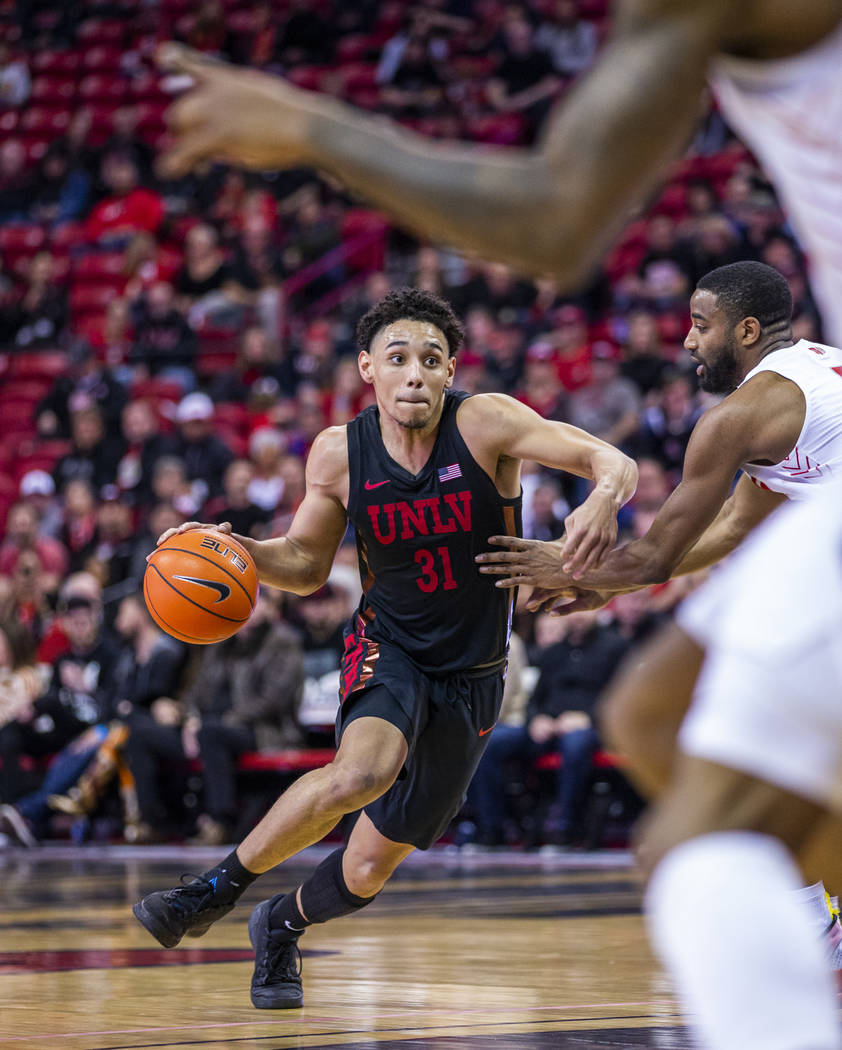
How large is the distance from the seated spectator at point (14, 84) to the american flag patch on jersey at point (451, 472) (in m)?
17.8

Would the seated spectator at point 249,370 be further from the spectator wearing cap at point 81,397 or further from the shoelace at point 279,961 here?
the shoelace at point 279,961

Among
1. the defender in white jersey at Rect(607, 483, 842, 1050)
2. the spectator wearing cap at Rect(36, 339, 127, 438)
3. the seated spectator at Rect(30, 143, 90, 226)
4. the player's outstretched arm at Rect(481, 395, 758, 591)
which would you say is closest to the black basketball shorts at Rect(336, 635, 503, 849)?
the player's outstretched arm at Rect(481, 395, 758, 591)

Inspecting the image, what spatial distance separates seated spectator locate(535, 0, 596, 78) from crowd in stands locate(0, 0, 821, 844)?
0.03 metres

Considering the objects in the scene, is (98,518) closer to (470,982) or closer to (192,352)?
(192,352)

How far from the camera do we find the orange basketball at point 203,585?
5059 millimetres

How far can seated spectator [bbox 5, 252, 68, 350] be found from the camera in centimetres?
1781

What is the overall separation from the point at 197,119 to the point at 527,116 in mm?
15182

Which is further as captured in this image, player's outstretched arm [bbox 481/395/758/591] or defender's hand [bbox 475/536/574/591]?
defender's hand [bbox 475/536/574/591]

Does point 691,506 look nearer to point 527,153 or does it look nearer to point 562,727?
point 527,153

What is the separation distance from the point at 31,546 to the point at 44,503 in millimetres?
909

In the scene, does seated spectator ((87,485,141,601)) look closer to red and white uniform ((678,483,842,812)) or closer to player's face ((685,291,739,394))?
player's face ((685,291,739,394))

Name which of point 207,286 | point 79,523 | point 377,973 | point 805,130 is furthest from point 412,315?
point 207,286

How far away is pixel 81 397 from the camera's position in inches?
642

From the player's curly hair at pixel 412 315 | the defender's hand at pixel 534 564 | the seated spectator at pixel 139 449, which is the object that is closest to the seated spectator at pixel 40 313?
the seated spectator at pixel 139 449
